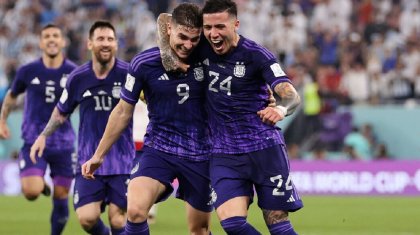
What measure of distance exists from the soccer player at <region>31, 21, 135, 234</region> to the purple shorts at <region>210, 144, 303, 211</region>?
2248 mm

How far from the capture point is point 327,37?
25641 millimetres

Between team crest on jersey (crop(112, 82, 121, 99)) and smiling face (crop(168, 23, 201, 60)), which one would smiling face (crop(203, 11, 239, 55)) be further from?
team crest on jersey (crop(112, 82, 121, 99))

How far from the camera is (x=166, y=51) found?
968 centimetres

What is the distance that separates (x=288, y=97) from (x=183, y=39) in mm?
1155

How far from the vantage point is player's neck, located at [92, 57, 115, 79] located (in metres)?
11.6

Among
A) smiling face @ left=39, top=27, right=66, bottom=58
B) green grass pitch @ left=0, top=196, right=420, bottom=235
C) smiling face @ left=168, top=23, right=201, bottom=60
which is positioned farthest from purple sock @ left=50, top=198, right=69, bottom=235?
smiling face @ left=168, top=23, right=201, bottom=60

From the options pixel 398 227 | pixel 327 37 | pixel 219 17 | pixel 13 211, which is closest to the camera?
pixel 219 17

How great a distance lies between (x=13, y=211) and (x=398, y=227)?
707 centimetres

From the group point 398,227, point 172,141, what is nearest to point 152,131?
point 172,141

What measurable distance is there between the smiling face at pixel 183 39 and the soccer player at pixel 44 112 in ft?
14.9

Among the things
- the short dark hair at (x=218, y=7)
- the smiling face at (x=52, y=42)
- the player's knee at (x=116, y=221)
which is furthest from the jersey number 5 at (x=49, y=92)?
the short dark hair at (x=218, y=7)

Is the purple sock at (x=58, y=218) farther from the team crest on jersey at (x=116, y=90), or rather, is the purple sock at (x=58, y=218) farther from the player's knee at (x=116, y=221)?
the team crest on jersey at (x=116, y=90)

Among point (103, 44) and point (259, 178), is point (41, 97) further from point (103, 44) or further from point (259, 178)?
point (259, 178)

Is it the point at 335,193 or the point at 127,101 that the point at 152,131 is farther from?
the point at 335,193
